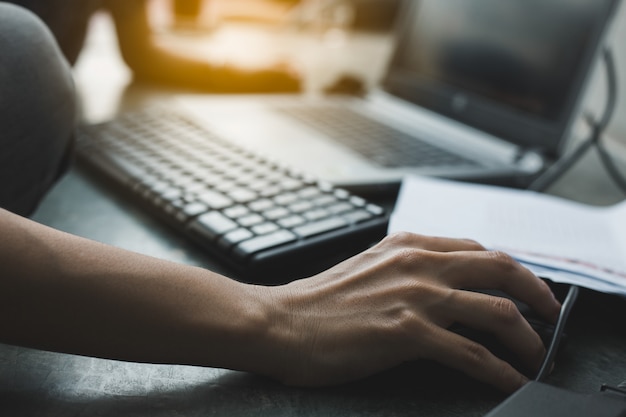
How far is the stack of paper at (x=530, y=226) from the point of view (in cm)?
51

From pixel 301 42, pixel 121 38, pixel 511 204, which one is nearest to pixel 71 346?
pixel 511 204

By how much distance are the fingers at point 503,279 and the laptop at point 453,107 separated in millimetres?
259

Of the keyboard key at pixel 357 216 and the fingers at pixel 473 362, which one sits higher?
the keyboard key at pixel 357 216

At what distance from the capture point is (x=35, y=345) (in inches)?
13.8

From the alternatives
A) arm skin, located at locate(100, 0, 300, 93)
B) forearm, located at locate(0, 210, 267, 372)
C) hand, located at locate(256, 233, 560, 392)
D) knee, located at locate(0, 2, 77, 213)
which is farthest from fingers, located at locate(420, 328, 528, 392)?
arm skin, located at locate(100, 0, 300, 93)

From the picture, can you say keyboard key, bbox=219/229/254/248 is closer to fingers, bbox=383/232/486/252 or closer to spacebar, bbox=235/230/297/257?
spacebar, bbox=235/230/297/257

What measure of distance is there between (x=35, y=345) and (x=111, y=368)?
5 centimetres

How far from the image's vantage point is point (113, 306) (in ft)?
1.16

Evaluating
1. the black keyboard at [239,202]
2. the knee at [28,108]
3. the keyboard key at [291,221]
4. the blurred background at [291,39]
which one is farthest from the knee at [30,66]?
the blurred background at [291,39]

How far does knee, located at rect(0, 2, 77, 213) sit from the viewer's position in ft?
1.55

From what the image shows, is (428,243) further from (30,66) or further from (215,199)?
(30,66)

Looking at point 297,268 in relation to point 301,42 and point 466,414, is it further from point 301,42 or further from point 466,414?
point 301,42

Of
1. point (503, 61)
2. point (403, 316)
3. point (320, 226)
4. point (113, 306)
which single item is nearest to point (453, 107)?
point (503, 61)

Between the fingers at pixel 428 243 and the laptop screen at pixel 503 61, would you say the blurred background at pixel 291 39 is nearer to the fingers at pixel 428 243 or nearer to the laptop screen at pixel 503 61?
the laptop screen at pixel 503 61
